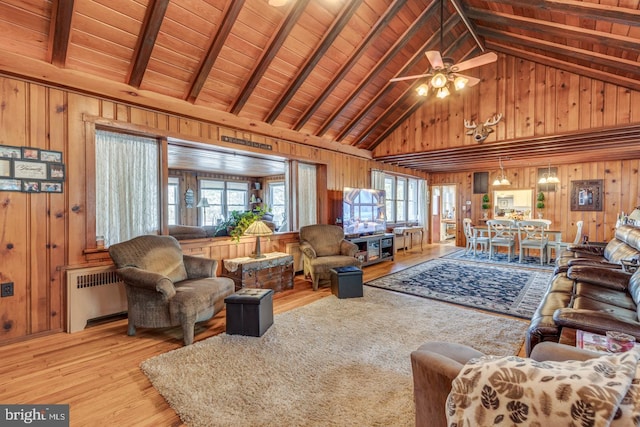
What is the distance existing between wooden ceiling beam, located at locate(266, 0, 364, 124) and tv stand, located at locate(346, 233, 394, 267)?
9.17ft

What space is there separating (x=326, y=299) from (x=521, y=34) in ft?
16.2

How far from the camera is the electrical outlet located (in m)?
2.71

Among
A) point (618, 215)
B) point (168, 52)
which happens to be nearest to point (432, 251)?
point (618, 215)

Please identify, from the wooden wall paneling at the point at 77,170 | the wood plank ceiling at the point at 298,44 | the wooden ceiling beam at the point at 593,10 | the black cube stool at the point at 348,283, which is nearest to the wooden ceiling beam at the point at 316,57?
the wood plank ceiling at the point at 298,44

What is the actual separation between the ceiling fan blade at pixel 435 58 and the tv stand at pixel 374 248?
10.8 feet

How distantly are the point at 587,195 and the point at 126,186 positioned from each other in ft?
34.0

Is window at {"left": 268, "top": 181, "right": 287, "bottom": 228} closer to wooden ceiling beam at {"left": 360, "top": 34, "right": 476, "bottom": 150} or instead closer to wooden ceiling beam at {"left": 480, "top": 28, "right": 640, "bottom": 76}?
wooden ceiling beam at {"left": 360, "top": 34, "right": 476, "bottom": 150}

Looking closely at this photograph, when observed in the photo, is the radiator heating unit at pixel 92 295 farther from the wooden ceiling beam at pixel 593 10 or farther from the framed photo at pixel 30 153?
the wooden ceiling beam at pixel 593 10

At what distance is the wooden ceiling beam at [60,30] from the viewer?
8.32 feet

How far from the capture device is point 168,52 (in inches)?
130

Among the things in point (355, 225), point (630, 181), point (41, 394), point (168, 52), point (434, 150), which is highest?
point (168, 52)

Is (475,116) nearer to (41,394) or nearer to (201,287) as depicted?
(201,287)

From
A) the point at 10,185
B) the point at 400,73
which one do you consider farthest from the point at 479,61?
the point at 10,185

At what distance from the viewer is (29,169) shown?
Result: 9.30 feet
